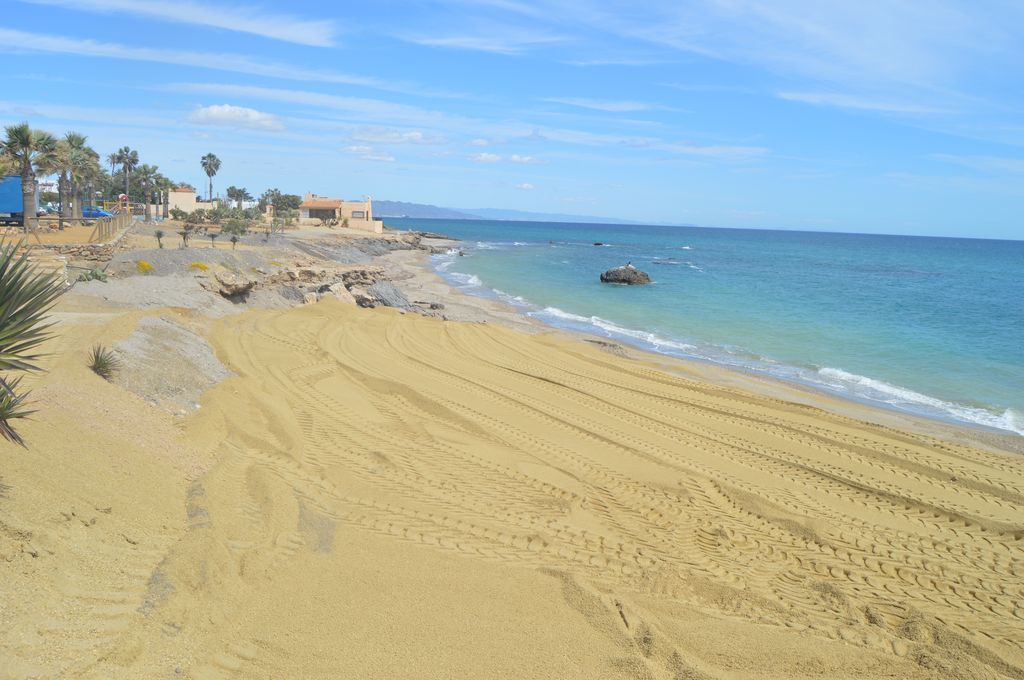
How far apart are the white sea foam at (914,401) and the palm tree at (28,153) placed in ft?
120

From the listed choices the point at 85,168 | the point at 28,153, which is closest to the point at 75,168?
the point at 85,168

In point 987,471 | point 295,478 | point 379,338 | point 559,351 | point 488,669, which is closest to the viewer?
point 488,669

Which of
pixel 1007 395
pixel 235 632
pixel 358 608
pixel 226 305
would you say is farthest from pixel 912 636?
pixel 226 305

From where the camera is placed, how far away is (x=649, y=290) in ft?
157

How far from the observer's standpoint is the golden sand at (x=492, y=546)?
545cm

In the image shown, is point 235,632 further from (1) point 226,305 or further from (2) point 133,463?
(1) point 226,305

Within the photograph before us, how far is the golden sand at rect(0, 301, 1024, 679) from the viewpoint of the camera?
545 centimetres

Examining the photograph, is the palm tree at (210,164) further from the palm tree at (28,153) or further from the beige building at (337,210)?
the palm tree at (28,153)

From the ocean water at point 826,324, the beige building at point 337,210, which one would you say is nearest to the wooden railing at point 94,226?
the ocean water at point 826,324

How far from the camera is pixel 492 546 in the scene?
25.2 feet

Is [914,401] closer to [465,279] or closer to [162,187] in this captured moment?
[465,279]

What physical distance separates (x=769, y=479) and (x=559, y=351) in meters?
11.0

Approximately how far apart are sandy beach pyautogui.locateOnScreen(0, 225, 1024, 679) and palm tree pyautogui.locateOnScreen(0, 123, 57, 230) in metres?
25.8

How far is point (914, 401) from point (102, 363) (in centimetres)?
1915
